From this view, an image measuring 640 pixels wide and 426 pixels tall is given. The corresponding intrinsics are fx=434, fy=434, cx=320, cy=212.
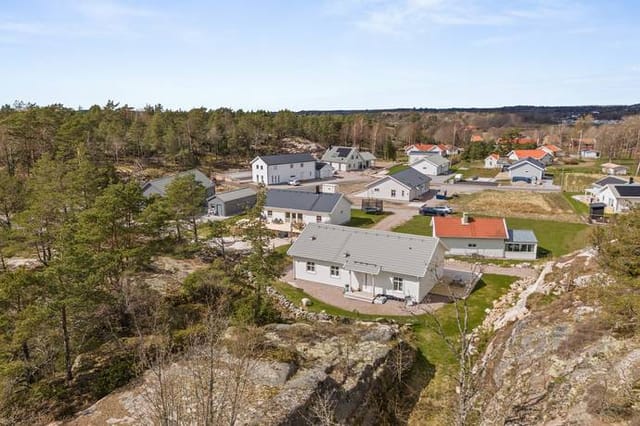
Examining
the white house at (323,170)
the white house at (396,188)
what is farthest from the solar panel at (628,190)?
the white house at (323,170)

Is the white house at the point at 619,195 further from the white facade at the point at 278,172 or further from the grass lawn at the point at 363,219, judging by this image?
the white facade at the point at 278,172

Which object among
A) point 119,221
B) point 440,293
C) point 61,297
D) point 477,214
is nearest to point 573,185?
point 477,214

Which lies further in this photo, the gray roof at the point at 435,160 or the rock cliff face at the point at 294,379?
the gray roof at the point at 435,160

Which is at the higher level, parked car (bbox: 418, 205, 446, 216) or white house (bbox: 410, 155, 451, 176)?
white house (bbox: 410, 155, 451, 176)

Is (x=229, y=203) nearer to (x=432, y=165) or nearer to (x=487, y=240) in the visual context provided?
(x=487, y=240)

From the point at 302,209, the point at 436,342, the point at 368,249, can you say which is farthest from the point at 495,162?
the point at 436,342

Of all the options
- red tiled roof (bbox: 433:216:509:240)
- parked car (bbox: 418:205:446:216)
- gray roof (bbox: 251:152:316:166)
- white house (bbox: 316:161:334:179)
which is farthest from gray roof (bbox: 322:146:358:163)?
red tiled roof (bbox: 433:216:509:240)

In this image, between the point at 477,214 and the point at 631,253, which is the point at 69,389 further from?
the point at 477,214

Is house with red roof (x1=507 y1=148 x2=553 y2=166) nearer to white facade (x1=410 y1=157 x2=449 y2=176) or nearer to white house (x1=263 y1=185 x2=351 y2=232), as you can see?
white facade (x1=410 y1=157 x2=449 y2=176)
